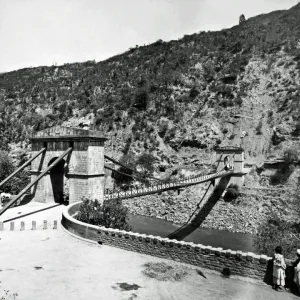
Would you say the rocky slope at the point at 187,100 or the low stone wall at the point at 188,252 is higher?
the rocky slope at the point at 187,100

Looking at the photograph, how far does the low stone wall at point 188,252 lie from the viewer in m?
8.06

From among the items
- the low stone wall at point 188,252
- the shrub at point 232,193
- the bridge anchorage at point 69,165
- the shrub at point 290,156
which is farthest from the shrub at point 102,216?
the shrub at point 290,156

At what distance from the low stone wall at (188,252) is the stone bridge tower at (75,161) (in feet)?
17.1

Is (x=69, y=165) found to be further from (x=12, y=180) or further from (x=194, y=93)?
(x=194, y=93)

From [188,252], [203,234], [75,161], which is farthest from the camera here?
[203,234]

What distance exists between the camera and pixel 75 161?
17.7m

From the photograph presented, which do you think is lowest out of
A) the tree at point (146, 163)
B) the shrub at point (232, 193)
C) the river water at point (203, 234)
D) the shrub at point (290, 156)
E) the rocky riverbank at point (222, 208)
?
the river water at point (203, 234)

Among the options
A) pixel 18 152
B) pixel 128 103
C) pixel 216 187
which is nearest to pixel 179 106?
pixel 128 103

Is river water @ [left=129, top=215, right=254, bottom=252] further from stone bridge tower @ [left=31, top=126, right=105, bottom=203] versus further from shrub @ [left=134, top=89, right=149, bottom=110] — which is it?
shrub @ [left=134, top=89, right=149, bottom=110]

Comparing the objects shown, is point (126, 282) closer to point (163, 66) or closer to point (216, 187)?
point (216, 187)

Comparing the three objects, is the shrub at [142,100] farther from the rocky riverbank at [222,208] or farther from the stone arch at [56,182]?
the stone arch at [56,182]

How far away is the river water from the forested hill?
30.1 ft

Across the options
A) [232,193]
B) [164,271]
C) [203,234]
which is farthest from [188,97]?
[164,271]

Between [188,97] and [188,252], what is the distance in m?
34.5
